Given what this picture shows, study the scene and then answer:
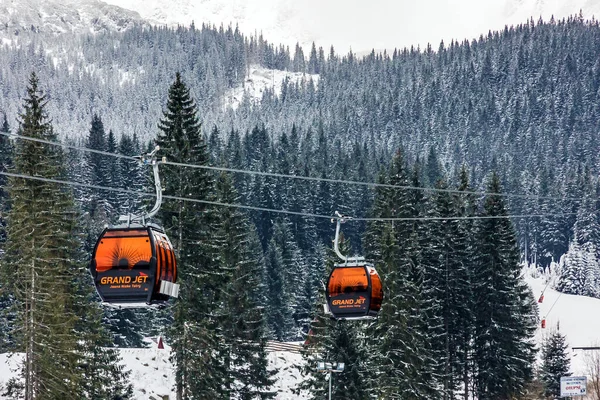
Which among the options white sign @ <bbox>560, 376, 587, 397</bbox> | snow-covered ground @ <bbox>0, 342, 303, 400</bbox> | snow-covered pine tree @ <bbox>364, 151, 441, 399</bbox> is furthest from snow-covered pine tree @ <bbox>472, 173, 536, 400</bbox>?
white sign @ <bbox>560, 376, 587, 397</bbox>

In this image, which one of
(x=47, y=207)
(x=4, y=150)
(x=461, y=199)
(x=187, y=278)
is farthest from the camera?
(x=4, y=150)

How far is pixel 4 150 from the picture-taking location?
9269 cm

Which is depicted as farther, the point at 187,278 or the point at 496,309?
the point at 496,309

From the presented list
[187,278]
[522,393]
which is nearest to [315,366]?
[187,278]

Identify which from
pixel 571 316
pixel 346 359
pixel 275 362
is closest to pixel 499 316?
pixel 275 362

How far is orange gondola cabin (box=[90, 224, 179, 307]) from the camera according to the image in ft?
80.6

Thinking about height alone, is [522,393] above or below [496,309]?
below

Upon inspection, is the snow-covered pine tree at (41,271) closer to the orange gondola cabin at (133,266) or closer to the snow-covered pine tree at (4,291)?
the snow-covered pine tree at (4,291)

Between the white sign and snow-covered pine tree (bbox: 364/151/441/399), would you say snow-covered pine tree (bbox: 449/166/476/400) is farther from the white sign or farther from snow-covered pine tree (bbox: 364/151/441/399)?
the white sign

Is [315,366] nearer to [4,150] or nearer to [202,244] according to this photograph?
[202,244]

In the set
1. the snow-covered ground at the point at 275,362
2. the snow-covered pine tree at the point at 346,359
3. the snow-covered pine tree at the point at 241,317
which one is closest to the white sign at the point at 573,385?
the snow-covered pine tree at the point at 346,359

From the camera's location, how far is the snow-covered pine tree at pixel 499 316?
6219cm

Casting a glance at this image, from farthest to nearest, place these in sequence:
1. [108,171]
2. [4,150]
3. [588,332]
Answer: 1. [108,171]
2. [588,332]
3. [4,150]

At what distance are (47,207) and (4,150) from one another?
51804mm
